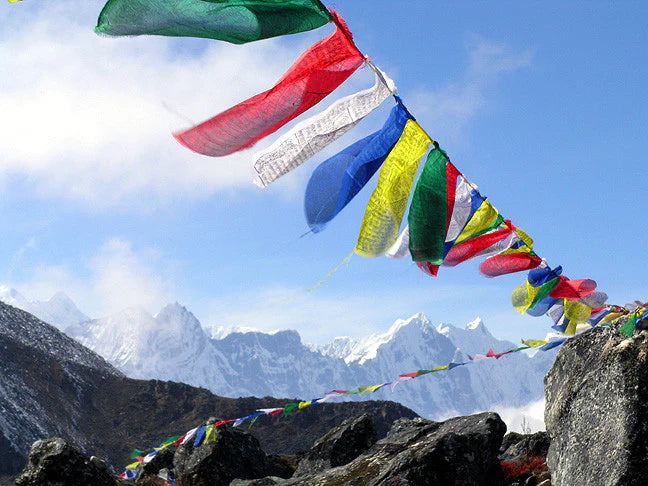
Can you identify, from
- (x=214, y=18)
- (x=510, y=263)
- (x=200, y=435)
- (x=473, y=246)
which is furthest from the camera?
(x=200, y=435)

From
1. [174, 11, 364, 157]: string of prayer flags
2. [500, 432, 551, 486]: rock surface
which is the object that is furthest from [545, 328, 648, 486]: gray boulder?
[174, 11, 364, 157]: string of prayer flags

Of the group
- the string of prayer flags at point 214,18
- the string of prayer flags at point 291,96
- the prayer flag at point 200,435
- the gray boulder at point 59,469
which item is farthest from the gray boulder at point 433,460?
the string of prayer flags at point 214,18

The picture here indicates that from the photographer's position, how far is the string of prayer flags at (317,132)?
19.4 feet

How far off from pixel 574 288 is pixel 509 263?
971mm

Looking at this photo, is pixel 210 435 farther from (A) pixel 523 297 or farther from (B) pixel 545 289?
(B) pixel 545 289

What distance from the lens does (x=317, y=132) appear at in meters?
5.98

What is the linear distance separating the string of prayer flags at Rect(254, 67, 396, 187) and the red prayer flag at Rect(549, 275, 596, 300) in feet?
14.5

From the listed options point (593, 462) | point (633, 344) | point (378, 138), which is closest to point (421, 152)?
point (378, 138)

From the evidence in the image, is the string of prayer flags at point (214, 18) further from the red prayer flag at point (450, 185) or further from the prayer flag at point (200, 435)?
the prayer flag at point (200, 435)

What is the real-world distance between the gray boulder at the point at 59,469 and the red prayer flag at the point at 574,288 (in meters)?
6.96

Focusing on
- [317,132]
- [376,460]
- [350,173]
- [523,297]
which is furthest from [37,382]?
[317,132]

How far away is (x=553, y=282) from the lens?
29.9 feet

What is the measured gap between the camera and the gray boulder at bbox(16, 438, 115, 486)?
30.3ft

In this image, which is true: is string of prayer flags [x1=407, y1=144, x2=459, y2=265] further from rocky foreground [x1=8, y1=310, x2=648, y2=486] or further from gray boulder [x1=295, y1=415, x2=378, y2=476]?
gray boulder [x1=295, y1=415, x2=378, y2=476]
